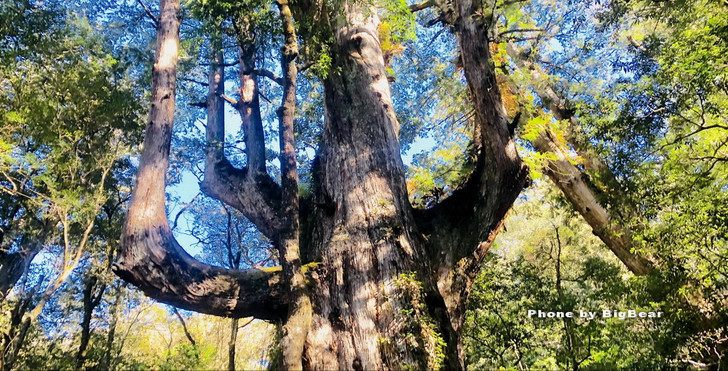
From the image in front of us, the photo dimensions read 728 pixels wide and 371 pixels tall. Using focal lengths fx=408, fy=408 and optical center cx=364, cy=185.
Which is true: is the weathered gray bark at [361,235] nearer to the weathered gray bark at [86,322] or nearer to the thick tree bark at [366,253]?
the thick tree bark at [366,253]

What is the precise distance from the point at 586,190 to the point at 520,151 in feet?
10.7

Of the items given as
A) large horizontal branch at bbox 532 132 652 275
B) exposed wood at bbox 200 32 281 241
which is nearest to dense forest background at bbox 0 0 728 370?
large horizontal branch at bbox 532 132 652 275

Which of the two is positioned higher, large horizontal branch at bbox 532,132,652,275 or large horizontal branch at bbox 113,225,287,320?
A: large horizontal branch at bbox 532,132,652,275

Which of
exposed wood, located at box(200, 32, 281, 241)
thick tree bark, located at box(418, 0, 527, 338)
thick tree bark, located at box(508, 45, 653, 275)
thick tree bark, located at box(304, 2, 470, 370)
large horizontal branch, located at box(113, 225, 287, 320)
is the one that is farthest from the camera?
thick tree bark, located at box(508, 45, 653, 275)

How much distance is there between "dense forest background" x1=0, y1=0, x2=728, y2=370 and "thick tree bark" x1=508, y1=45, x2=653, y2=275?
0.13ft

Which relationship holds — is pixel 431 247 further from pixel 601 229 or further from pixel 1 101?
pixel 1 101

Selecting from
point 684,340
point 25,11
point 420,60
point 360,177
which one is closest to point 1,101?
point 25,11

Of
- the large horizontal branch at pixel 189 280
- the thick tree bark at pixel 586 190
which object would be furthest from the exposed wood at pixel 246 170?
the thick tree bark at pixel 586 190

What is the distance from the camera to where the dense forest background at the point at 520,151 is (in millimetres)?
5230

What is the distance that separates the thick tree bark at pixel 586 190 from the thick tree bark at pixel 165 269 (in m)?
4.73

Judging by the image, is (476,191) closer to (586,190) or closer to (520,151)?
(520,151)

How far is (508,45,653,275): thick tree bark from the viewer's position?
659cm

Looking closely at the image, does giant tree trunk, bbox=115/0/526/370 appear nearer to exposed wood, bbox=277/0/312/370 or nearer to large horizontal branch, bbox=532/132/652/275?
exposed wood, bbox=277/0/312/370

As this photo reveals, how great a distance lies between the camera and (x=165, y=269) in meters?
3.53
